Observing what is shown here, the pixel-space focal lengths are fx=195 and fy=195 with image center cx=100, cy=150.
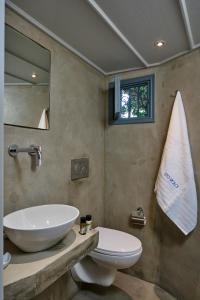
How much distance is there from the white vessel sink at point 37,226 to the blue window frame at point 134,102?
121 centimetres

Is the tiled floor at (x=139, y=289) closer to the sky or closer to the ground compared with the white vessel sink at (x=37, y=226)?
closer to the ground

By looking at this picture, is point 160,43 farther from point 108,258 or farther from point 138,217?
point 108,258

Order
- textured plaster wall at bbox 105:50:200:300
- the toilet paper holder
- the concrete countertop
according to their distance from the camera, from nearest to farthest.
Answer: the concrete countertop
textured plaster wall at bbox 105:50:200:300
the toilet paper holder

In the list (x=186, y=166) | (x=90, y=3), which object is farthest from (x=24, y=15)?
(x=186, y=166)

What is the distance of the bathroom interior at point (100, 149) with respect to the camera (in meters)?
1.20

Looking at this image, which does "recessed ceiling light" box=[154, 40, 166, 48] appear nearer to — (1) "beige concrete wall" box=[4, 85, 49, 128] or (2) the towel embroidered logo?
(1) "beige concrete wall" box=[4, 85, 49, 128]

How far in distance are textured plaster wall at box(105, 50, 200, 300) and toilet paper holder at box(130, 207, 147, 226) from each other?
48mm

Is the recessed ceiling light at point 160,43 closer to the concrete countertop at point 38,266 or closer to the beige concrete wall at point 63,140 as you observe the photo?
the beige concrete wall at point 63,140

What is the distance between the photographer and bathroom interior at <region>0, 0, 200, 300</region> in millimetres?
1197

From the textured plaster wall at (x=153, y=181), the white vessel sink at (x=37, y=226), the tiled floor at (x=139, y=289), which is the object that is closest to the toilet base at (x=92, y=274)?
the tiled floor at (x=139, y=289)

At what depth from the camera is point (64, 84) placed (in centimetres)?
170

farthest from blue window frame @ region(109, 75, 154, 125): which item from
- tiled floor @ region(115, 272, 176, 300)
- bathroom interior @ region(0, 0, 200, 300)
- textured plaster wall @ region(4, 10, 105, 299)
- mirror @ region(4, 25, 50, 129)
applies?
tiled floor @ region(115, 272, 176, 300)

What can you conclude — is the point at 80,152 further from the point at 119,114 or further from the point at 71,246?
the point at 71,246

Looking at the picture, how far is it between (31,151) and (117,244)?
41.6 inches
